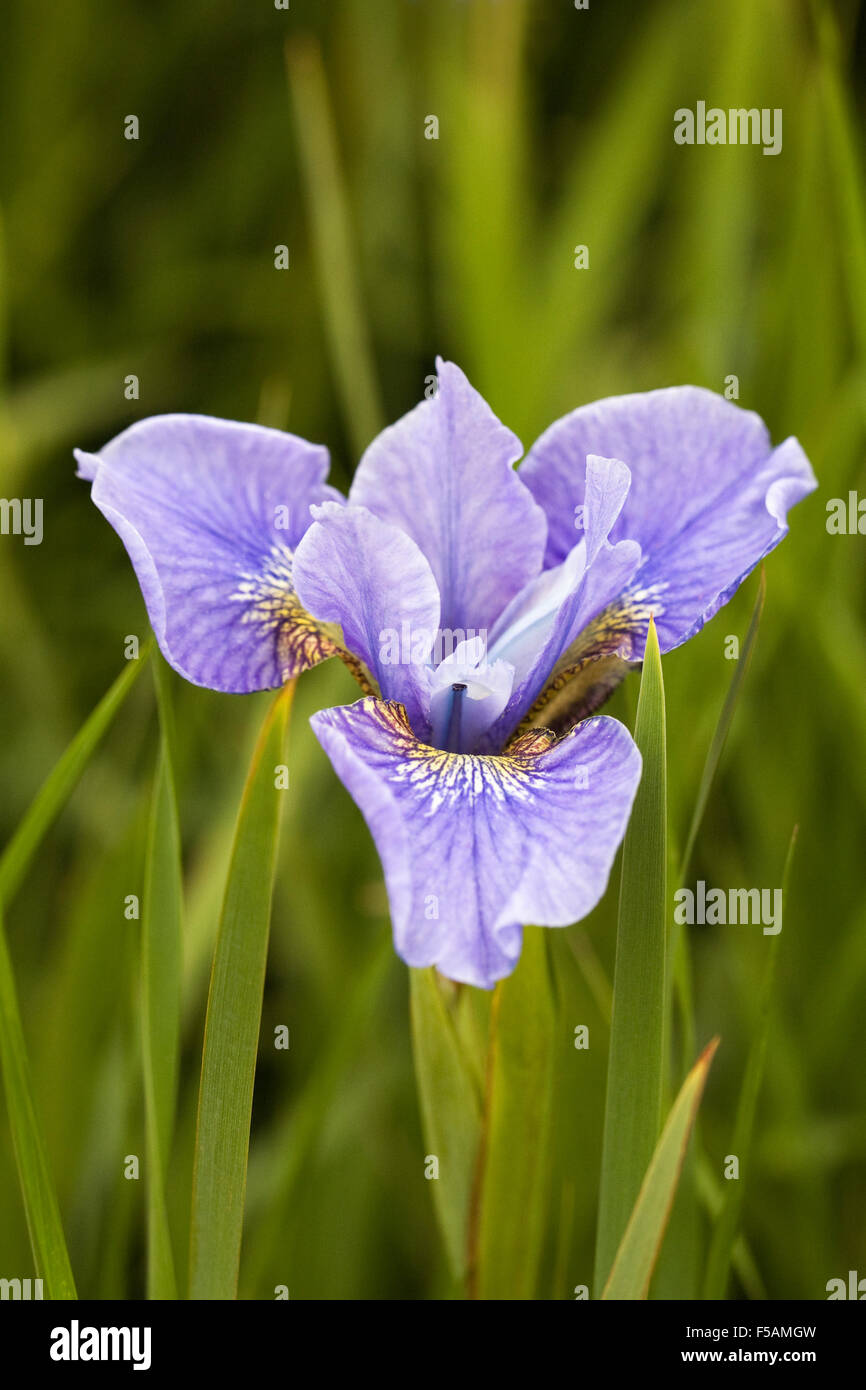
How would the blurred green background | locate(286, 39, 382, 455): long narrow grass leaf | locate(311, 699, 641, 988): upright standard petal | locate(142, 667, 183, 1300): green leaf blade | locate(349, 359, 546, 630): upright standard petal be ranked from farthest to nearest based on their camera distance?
1. locate(286, 39, 382, 455): long narrow grass leaf
2. the blurred green background
3. locate(349, 359, 546, 630): upright standard petal
4. locate(142, 667, 183, 1300): green leaf blade
5. locate(311, 699, 641, 988): upright standard petal

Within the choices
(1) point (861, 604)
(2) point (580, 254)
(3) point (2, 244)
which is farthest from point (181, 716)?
(3) point (2, 244)

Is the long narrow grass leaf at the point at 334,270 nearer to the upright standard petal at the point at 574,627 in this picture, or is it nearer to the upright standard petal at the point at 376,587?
the upright standard petal at the point at 574,627

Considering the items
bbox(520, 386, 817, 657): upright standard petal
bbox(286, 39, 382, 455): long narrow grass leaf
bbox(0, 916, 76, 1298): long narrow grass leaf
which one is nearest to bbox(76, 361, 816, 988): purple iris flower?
bbox(520, 386, 817, 657): upright standard petal

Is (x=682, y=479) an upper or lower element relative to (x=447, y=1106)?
upper

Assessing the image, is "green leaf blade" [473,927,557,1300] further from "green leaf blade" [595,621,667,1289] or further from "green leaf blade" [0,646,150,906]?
"green leaf blade" [0,646,150,906]

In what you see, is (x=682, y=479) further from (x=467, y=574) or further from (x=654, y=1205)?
(x=654, y=1205)

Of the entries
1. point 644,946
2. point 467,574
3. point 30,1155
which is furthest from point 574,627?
point 30,1155

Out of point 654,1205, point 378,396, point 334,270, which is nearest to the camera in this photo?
point 654,1205
